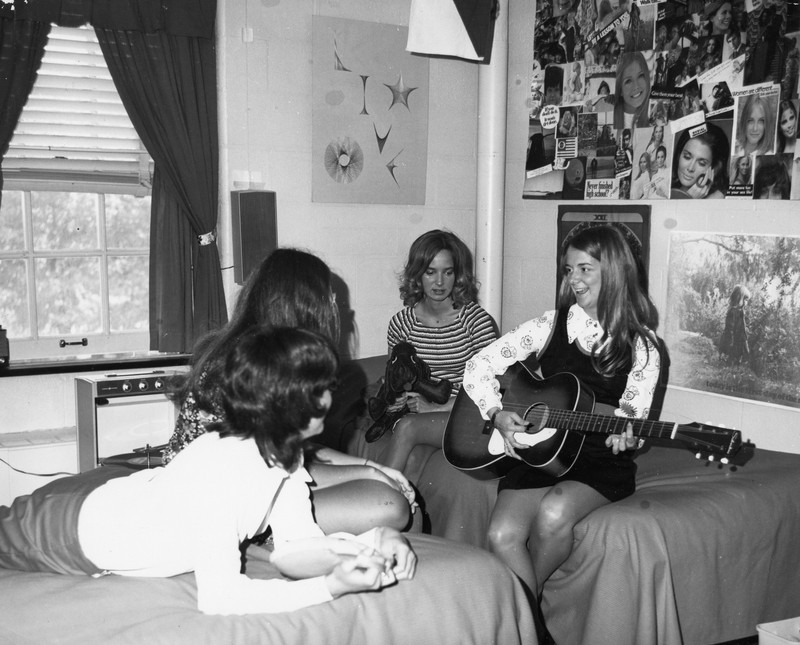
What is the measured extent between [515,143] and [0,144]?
103 inches

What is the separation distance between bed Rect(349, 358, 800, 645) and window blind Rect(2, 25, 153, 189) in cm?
246

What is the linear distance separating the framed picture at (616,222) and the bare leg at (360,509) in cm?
194

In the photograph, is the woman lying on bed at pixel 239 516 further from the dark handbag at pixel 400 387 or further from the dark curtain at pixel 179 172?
the dark curtain at pixel 179 172

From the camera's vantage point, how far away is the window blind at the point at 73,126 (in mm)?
3748

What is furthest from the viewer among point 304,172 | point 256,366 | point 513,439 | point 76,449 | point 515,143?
point 515,143

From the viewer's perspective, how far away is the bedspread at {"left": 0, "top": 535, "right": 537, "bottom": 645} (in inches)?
65.2

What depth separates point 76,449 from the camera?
12.7ft

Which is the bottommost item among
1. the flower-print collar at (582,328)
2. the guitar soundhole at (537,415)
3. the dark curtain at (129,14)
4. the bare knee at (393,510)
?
the bare knee at (393,510)

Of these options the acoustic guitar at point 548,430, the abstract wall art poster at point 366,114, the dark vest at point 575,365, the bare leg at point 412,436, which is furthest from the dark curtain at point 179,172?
the dark vest at point 575,365

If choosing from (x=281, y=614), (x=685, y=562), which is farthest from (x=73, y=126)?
(x=685, y=562)

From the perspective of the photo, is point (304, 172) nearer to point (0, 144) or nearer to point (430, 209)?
point (430, 209)

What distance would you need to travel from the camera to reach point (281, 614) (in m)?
1.72

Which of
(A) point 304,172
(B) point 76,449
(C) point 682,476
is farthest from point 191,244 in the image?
(C) point 682,476

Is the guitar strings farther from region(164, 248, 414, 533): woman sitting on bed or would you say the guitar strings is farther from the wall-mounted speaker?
the wall-mounted speaker
